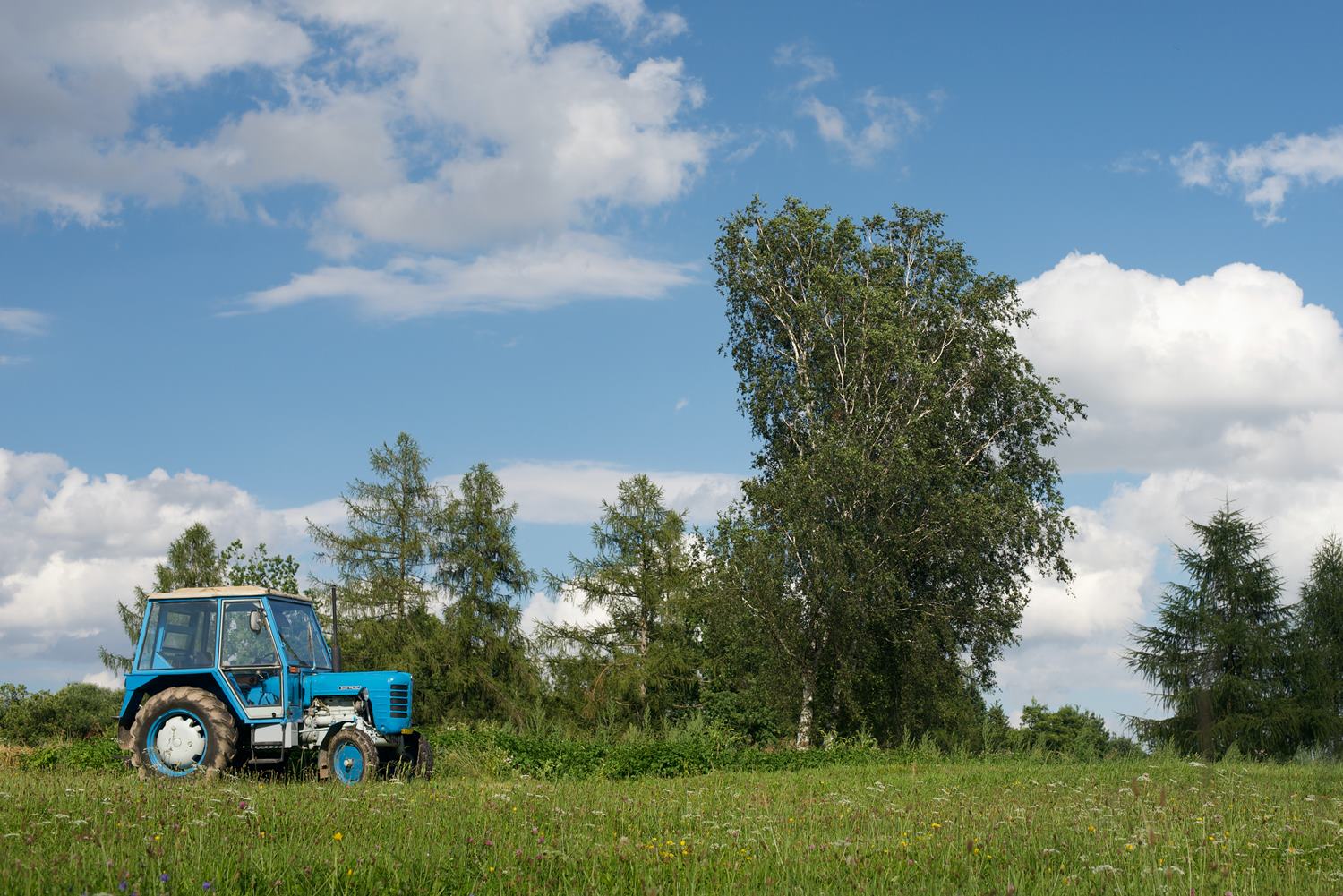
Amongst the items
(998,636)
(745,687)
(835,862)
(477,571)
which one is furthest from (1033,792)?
(477,571)

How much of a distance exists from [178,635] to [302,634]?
1.60 metres

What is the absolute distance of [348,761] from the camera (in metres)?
14.0

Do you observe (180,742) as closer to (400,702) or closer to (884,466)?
(400,702)

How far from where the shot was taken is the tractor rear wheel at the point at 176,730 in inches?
557

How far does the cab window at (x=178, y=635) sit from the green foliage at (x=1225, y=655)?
2901 centimetres

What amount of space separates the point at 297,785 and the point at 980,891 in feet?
25.8

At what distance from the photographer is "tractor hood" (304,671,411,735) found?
49.0ft

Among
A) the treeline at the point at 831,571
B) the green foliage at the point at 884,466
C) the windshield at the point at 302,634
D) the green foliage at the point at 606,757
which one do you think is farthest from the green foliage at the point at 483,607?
the windshield at the point at 302,634

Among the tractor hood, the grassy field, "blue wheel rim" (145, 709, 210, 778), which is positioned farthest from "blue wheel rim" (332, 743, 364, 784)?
the grassy field

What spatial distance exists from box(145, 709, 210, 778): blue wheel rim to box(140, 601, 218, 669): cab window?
719 mm

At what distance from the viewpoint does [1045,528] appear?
28719 mm

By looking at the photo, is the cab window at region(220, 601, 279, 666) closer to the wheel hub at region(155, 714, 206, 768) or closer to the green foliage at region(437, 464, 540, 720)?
the wheel hub at region(155, 714, 206, 768)

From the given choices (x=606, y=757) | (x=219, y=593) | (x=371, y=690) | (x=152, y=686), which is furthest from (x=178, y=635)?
(x=606, y=757)

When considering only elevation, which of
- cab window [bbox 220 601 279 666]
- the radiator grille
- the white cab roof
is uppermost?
the white cab roof
